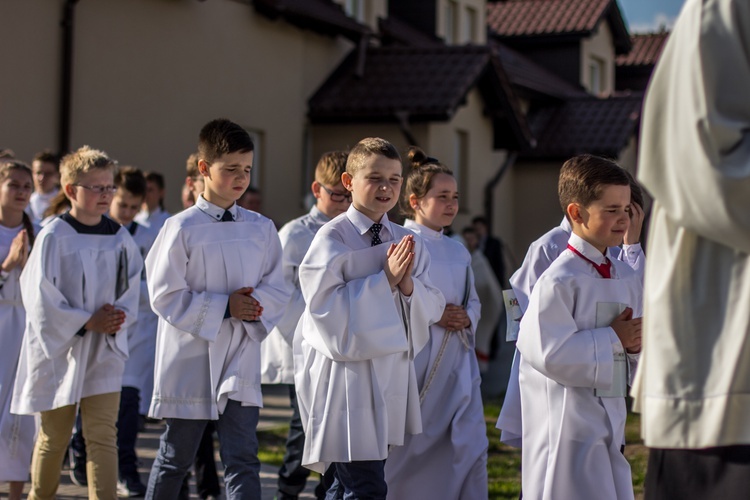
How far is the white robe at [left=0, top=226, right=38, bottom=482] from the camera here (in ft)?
22.3

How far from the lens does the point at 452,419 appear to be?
6508mm

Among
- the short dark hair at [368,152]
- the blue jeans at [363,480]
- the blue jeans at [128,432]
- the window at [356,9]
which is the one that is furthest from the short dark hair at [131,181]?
the window at [356,9]

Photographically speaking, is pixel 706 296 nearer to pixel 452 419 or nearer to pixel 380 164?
pixel 380 164

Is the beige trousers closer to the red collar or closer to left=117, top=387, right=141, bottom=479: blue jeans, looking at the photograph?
left=117, top=387, right=141, bottom=479: blue jeans

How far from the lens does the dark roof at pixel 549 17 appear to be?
34.1m

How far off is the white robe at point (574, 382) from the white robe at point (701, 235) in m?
1.81

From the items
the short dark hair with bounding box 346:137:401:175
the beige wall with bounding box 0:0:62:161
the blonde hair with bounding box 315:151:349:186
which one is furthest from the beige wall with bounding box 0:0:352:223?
the short dark hair with bounding box 346:137:401:175

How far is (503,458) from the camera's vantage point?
921cm

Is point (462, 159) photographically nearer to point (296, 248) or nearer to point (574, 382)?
point (296, 248)

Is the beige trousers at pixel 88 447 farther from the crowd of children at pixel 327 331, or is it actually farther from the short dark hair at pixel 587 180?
the short dark hair at pixel 587 180

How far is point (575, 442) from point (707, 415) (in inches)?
83.8

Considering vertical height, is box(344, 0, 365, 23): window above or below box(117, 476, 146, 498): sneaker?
above

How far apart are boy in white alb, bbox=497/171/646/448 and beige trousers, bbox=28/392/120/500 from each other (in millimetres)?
2073

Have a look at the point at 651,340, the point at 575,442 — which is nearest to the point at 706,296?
the point at 651,340
